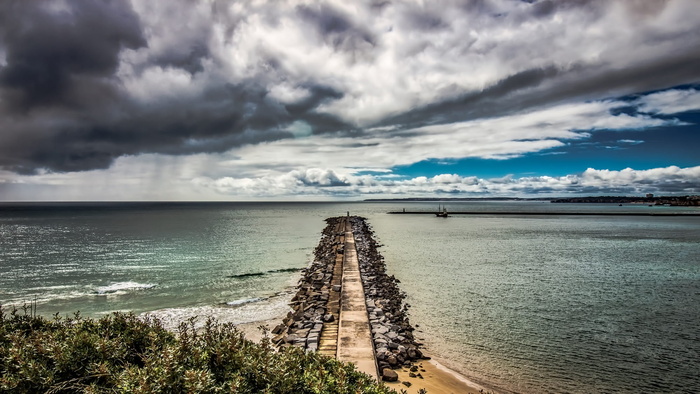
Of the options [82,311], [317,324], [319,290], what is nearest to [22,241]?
[82,311]

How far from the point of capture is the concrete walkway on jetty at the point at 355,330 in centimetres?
1048

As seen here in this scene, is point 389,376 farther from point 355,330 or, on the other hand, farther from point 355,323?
point 355,323

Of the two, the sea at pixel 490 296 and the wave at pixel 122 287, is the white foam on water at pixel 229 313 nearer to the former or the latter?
the sea at pixel 490 296

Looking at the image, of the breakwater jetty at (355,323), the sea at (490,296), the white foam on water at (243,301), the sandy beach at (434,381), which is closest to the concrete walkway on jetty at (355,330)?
the breakwater jetty at (355,323)

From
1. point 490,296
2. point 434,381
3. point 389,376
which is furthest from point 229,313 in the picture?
point 490,296

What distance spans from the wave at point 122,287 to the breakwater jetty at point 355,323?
34.3 ft

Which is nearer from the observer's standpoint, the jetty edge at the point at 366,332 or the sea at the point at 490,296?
the jetty edge at the point at 366,332

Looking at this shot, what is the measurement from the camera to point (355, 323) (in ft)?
45.6

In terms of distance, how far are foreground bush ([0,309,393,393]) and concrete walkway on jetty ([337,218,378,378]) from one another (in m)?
3.32

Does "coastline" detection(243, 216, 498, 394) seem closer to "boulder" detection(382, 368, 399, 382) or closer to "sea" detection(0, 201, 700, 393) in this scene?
"boulder" detection(382, 368, 399, 382)

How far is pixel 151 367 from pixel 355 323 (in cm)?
936

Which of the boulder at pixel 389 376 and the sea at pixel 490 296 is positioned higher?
the boulder at pixel 389 376

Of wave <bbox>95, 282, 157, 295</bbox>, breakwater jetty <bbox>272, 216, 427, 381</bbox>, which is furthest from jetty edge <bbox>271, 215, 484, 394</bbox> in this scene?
wave <bbox>95, 282, 157, 295</bbox>

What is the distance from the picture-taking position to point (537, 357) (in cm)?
1227
